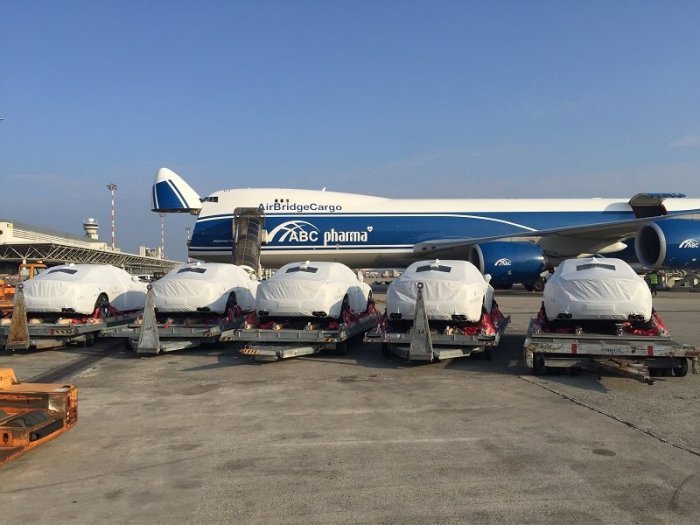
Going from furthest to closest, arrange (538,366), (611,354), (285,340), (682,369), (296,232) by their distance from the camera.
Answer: (296,232) < (285,340) < (538,366) < (682,369) < (611,354)

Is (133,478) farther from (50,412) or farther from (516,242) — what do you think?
(516,242)

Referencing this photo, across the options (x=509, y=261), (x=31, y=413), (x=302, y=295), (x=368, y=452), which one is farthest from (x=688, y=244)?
(x=31, y=413)

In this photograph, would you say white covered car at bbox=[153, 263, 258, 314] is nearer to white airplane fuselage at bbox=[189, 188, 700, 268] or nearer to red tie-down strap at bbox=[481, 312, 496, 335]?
red tie-down strap at bbox=[481, 312, 496, 335]

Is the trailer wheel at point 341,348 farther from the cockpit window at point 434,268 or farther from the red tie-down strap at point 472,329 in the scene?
the red tie-down strap at point 472,329

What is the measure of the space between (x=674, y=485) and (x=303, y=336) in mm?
6400

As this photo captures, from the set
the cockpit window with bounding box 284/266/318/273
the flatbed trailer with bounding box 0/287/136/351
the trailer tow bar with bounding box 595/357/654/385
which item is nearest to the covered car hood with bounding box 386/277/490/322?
the cockpit window with bounding box 284/266/318/273

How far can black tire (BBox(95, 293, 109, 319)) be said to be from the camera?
38.9ft

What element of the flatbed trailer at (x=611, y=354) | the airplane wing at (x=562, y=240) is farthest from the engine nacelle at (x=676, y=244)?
the flatbed trailer at (x=611, y=354)

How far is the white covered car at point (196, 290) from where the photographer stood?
1111 cm

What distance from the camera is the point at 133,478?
4.50 meters

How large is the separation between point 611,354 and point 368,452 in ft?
14.7

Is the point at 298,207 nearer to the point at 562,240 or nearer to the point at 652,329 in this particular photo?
the point at 562,240

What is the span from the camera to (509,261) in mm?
24125

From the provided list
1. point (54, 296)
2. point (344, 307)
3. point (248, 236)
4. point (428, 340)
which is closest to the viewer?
point (428, 340)
